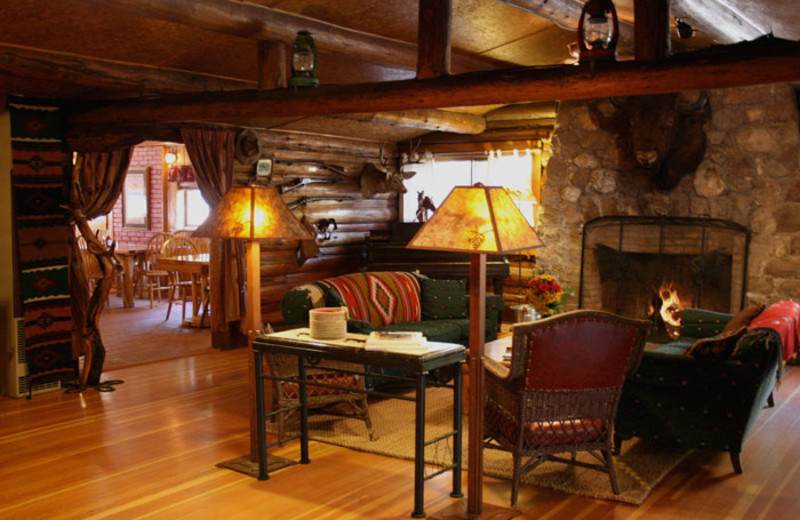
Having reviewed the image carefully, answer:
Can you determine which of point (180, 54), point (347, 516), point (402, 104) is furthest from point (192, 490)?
point (180, 54)

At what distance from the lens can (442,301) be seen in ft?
21.9

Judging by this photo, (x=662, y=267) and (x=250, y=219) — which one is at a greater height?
(x=250, y=219)

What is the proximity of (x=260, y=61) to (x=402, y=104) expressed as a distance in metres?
1.32

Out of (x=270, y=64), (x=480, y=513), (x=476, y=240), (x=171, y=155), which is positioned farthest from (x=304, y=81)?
(x=171, y=155)

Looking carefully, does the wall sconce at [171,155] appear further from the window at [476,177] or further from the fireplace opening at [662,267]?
the fireplace opening at [662,267]

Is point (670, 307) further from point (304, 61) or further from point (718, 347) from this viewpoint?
point (304, 61)

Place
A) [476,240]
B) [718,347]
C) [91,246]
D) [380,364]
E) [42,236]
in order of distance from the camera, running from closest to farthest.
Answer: [476,240], [380,364], [718,347], [42,236], [91,246]

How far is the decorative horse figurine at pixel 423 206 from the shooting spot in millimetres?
9453

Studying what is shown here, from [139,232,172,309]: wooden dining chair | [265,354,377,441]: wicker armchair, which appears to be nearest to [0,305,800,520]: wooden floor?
[265,354,377,441]: wicker armchair

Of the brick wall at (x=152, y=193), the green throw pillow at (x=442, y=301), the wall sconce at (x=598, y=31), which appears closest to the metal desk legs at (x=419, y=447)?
the wall sconce at (x=598, y=31)

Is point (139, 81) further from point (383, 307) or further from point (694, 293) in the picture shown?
point (694, 293)

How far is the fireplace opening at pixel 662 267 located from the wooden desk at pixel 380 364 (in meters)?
4.75

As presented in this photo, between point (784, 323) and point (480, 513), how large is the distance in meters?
2.28

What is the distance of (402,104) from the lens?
15.2 feet
